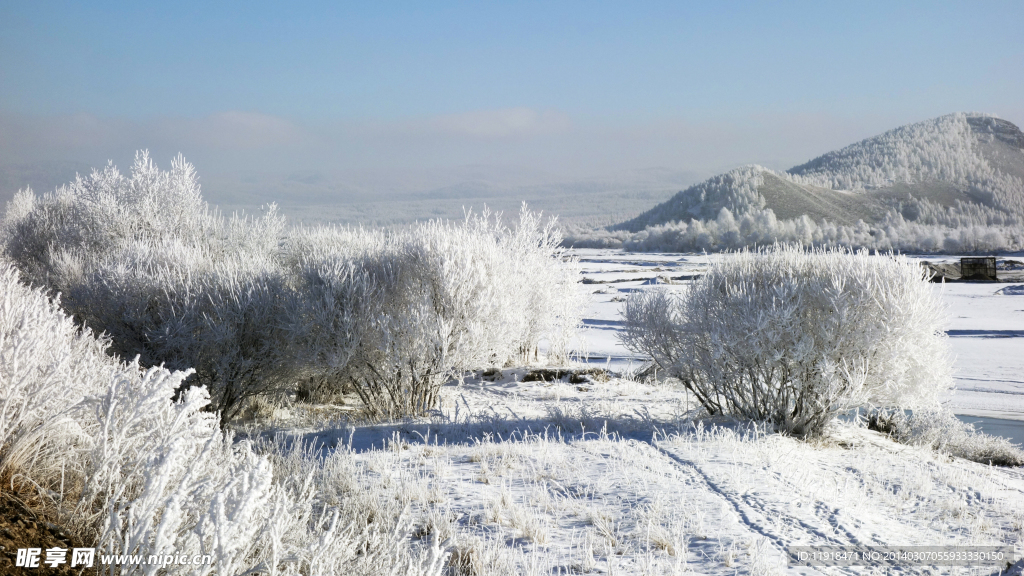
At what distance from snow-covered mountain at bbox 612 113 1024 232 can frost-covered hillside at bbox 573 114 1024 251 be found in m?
0.20

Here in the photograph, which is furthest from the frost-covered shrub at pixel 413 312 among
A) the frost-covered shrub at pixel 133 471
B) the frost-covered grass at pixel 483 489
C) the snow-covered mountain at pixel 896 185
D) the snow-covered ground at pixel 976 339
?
the snow-covered mountain at pixel 896 185

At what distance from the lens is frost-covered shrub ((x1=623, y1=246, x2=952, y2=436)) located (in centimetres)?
687

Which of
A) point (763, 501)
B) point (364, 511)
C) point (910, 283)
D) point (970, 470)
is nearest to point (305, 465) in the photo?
point (364, 511)

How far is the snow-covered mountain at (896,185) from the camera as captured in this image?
305ft

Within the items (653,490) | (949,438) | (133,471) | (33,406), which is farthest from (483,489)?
(949,438)

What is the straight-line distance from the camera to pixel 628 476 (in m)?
5.39

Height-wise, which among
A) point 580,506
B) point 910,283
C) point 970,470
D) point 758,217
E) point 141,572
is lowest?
point 970,470

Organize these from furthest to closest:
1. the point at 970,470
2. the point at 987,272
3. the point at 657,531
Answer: the point at 987,272 < the point at 970,470 < the point at 657,531

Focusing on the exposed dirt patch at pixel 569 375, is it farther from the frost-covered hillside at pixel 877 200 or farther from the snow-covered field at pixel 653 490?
the frost-covered hillside at pixel 877 200

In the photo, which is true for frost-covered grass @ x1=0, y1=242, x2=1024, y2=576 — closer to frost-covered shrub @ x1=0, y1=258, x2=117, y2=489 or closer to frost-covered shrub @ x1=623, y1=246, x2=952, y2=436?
frost-covered shrub @ x1=0, y1=258, x2=117, y2=489

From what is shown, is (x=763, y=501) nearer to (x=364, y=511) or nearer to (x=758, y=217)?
(x=364, y=511)

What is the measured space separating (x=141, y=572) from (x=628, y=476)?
154 inches

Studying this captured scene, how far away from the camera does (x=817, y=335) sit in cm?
723

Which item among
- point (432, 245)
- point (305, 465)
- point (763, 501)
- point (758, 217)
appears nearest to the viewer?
point (763, 501)
